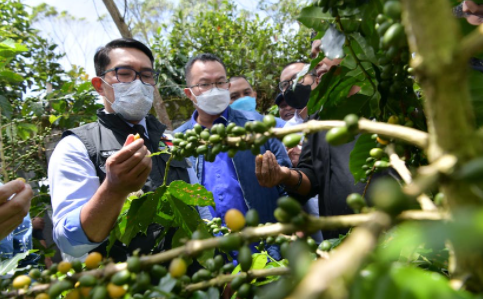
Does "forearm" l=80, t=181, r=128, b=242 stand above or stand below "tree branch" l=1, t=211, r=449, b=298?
below

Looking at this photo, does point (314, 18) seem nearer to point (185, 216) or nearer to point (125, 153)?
point (185, 216)

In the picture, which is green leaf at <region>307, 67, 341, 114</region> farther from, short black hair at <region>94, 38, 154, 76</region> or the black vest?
short black hair at <region>94, 38, 154, 76</region>

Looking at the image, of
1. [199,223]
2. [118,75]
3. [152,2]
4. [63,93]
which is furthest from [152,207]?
[152,2]

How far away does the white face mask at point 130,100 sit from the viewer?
2471mm

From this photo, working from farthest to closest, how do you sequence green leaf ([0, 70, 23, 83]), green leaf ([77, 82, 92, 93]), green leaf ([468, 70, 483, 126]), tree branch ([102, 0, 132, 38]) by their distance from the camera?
tree branch ([102, 0, 132, 38]), green leaf ([77, 82, 92, 93]), green leaf ([0, 70, 23, 83]), green leaf ([468, 70, 483, 126])

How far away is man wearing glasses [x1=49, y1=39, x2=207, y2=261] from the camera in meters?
1.55

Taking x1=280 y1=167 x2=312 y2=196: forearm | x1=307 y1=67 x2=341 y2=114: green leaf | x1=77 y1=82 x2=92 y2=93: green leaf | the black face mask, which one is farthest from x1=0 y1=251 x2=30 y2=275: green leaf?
x1=77 y1=82 x2=92 y2=93: green leaf

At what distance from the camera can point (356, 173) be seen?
1.08 m

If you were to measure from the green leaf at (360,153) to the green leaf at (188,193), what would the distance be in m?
0.52

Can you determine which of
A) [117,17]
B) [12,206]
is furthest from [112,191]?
[117,17]

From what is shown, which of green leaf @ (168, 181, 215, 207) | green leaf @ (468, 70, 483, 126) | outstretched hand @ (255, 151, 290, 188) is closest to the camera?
green leaf @ (468, 70, 483, 126)

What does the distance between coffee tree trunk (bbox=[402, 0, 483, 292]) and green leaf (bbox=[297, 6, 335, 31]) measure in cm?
57

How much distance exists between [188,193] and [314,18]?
671mm

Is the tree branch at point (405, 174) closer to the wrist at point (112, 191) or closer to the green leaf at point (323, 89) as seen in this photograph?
the green leaf at point (323, 89)
